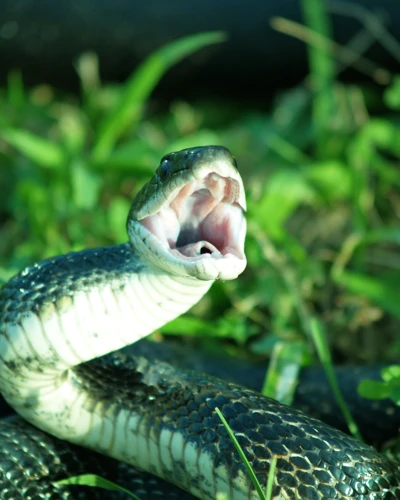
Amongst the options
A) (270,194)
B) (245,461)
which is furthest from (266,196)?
(245,461)

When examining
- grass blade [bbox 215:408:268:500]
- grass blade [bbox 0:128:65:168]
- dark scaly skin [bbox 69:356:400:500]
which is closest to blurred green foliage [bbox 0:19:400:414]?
grass blade [bbox 0:128:65:168]

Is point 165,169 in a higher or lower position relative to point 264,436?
higher

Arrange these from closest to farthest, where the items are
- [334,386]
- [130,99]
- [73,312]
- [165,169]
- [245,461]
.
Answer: [245,461] → [73,312] → [165,169] → [334,386] → [130,99]

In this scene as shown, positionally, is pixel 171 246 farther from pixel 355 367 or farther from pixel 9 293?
pixel 355 367

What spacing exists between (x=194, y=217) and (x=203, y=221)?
0.05 m

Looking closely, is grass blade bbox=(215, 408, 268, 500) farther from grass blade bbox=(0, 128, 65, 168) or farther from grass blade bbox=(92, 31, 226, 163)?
grass blade bbox=(92, 31, 226, 163)

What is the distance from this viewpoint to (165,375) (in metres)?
2.76

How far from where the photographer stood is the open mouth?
258cm

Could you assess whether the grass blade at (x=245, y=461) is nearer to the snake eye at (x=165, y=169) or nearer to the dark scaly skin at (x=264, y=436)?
the dark scaly skin at (x=264, y=436)

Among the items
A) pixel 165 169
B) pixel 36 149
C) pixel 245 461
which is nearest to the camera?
pixel 245 461

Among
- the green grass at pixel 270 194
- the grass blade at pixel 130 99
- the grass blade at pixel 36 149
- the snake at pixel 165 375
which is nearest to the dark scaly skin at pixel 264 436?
the snake at pixel 165 375

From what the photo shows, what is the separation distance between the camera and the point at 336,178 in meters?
4.84

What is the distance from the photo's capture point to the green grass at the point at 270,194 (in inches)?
157

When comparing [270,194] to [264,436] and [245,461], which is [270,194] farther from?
[245,461]
